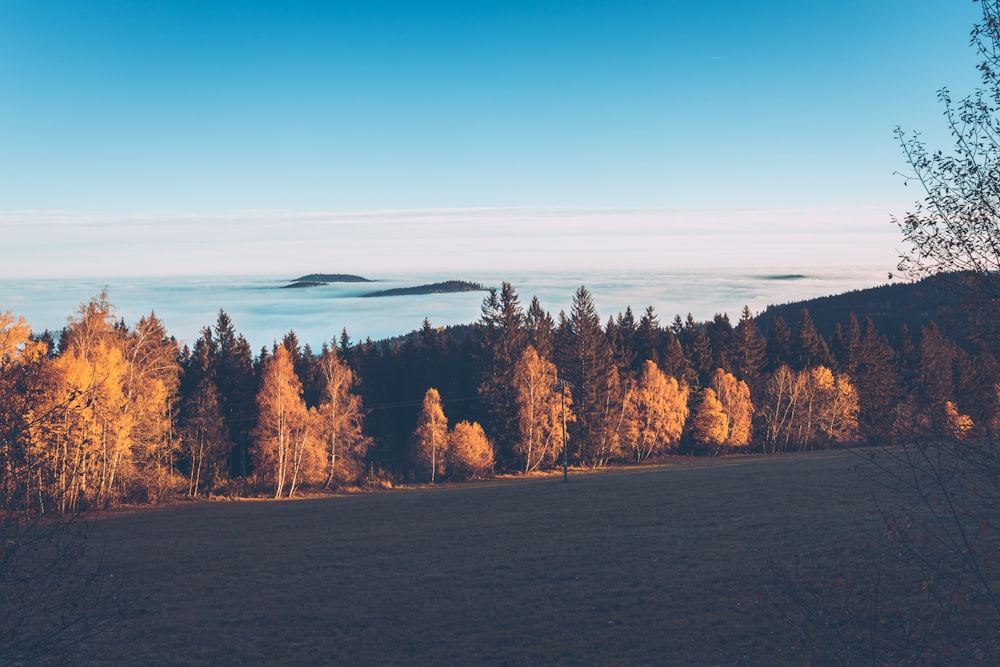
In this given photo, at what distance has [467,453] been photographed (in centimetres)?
6625

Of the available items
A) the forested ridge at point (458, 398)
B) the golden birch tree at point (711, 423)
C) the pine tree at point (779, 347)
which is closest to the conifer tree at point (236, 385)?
the forested ridge at point (458, 398)

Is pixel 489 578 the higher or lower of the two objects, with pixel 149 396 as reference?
lower

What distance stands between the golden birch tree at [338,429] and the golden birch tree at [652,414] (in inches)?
1314

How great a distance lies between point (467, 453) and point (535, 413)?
985cm

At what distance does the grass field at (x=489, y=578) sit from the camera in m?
18.0

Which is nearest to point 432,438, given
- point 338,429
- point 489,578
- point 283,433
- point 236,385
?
point 338,429

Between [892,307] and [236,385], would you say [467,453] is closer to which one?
[236,385]

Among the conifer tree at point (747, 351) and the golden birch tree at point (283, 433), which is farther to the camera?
the conifer tree at point (747, 351)

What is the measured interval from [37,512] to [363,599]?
623 inches

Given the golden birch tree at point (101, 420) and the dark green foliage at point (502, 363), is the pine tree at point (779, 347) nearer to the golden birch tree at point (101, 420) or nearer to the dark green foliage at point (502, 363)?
the dark green foliage at point (502, 363)

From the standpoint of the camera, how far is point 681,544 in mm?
27422

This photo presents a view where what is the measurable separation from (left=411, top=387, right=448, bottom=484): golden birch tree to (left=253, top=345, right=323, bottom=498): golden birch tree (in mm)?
10670

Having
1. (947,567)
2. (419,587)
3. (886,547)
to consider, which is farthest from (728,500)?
(419,587)

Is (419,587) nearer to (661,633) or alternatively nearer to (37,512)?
(661,633)
